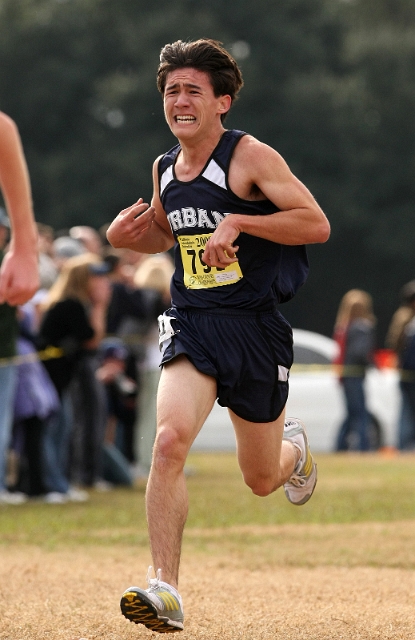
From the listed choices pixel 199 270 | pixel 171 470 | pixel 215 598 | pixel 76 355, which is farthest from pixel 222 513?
pixel 171 470

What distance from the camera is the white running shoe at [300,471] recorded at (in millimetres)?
6770

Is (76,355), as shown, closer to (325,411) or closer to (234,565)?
(234,565)

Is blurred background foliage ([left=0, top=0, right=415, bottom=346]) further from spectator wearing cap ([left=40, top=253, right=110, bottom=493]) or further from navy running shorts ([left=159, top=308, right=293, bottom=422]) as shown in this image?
navy running shorts ([left=159, top=308, right=293, bottom=422])

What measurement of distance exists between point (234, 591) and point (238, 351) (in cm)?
160

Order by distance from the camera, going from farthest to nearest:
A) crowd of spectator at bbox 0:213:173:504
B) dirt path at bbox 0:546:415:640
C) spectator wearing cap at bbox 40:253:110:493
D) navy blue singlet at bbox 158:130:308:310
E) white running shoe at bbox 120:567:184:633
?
spectator wearing cap at bbox 40:253:110:493 → crowd of spectator at bbox 0:213:173:504 → navy blue singlet at bbox 158:130:308:310 → dirt path at bbox 0:546:415:640 → white running shoe at bbox 120:567:184:633

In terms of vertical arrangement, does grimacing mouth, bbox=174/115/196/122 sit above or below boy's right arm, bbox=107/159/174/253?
above

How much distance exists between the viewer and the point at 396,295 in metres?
50.0

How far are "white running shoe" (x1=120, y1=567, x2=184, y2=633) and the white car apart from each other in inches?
578

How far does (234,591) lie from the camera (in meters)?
6.78

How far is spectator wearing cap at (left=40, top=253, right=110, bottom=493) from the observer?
462 inches

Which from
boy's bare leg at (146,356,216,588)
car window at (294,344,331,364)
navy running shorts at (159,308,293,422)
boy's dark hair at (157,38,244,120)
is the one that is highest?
car window at (294,344,331,364)

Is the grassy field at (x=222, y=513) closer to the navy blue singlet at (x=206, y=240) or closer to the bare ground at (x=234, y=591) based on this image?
the bare ground at (x=234, y=591)

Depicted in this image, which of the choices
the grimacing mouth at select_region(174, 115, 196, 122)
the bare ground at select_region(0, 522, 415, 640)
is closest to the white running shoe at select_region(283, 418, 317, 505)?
the bare ground at select_region(0, 522, 415, 640)

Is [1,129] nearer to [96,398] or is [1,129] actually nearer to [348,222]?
[96,398]
